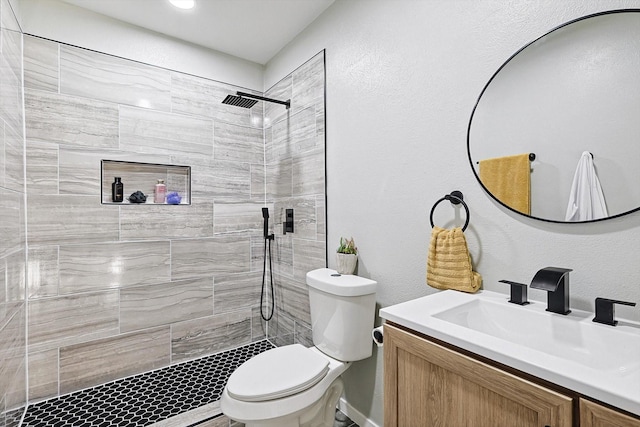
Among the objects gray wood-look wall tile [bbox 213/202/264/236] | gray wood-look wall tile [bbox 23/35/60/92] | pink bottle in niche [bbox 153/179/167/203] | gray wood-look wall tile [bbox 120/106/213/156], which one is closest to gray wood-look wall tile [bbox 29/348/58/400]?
pink bottle in niche [bbox 153/179/167/203]

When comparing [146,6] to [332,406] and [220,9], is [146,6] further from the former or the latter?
[332,406]

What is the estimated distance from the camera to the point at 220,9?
2.10 metres

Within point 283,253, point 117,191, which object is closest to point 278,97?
point 283,253

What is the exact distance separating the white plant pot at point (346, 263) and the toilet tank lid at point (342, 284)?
4 cm

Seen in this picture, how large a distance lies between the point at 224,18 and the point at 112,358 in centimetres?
247

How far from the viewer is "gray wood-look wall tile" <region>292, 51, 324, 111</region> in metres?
2.16

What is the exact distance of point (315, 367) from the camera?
1.55 m

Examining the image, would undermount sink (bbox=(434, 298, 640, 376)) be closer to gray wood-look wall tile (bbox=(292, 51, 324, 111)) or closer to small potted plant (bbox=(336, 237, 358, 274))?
small potted plant (bbox=(336, 237, 358, 274))

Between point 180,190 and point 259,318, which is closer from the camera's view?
point 180,190

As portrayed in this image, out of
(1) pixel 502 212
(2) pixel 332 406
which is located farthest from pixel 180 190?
(1) pixel 502 212

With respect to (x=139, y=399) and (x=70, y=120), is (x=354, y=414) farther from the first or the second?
(x=70, y=120)

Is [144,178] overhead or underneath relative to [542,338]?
overhead

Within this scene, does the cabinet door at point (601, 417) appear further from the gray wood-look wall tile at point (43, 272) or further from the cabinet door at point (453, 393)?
the gray wood-look wall tile at point (43, 272)

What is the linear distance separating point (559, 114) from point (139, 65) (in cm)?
256
